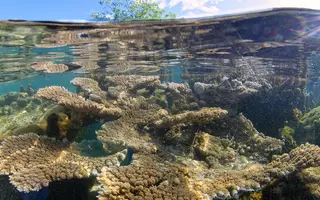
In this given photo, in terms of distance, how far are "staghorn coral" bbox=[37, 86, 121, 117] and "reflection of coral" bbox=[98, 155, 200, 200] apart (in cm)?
193

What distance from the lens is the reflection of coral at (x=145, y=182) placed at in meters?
3.42

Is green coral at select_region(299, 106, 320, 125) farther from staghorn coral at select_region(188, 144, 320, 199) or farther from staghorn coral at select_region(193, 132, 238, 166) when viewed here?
staghorn coral at select_region(193, 132, 238, 166)

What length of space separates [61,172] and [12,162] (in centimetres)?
115

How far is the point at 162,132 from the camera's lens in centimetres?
576

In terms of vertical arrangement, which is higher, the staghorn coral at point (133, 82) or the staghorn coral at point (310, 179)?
the staghorn coral at point (133, 82)

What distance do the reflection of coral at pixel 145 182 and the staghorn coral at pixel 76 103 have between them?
1930mm

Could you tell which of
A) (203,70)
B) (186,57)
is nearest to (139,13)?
(186,57)

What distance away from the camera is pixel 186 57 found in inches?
679

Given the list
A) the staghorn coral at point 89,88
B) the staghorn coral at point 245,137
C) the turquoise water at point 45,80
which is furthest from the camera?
the turquoise water at point 45,80

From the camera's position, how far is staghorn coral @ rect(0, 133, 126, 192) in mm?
3959

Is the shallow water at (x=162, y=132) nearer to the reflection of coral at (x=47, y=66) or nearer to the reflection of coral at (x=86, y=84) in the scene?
the reflection of coral at (x=86, y=84)

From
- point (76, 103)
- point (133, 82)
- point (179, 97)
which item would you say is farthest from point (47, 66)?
point (76, 103)

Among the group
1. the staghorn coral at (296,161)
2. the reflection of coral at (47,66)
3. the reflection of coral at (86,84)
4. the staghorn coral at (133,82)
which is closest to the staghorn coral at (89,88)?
the reflection of coral at (86,84)

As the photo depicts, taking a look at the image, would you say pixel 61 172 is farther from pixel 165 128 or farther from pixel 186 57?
pixel 186 57
